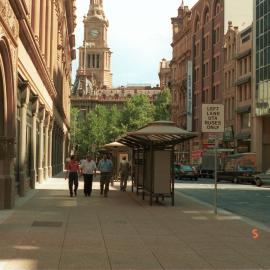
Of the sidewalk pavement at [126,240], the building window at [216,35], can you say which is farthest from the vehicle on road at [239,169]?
the sidewalk pavement at [126,240]

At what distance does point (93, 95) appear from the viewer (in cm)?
19812

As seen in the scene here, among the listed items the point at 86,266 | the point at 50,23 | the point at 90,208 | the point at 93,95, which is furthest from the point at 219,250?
the point at 93,95

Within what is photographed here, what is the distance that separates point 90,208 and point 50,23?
79.8 feet

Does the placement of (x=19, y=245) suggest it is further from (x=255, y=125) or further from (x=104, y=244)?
(x=255, y=125)

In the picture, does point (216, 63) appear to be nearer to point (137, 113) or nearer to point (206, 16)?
point (206, 16)

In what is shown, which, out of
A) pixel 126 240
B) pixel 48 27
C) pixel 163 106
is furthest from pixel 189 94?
pixel 126 240

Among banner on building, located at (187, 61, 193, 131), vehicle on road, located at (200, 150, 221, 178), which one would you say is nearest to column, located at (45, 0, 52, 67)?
vehicle on road, located at (200, 150, 221, 178)

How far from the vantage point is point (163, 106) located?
111m

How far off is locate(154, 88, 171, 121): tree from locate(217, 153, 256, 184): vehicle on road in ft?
169

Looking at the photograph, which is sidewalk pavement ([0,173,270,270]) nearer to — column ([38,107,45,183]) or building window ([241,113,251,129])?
column ([38,107,45,183])

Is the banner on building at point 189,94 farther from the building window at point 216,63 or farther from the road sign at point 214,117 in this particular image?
the road sign at point 214,117

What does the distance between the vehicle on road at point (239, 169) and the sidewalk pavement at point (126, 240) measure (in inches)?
1280

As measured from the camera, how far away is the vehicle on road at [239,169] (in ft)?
169

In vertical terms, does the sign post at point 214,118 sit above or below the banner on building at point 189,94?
below
